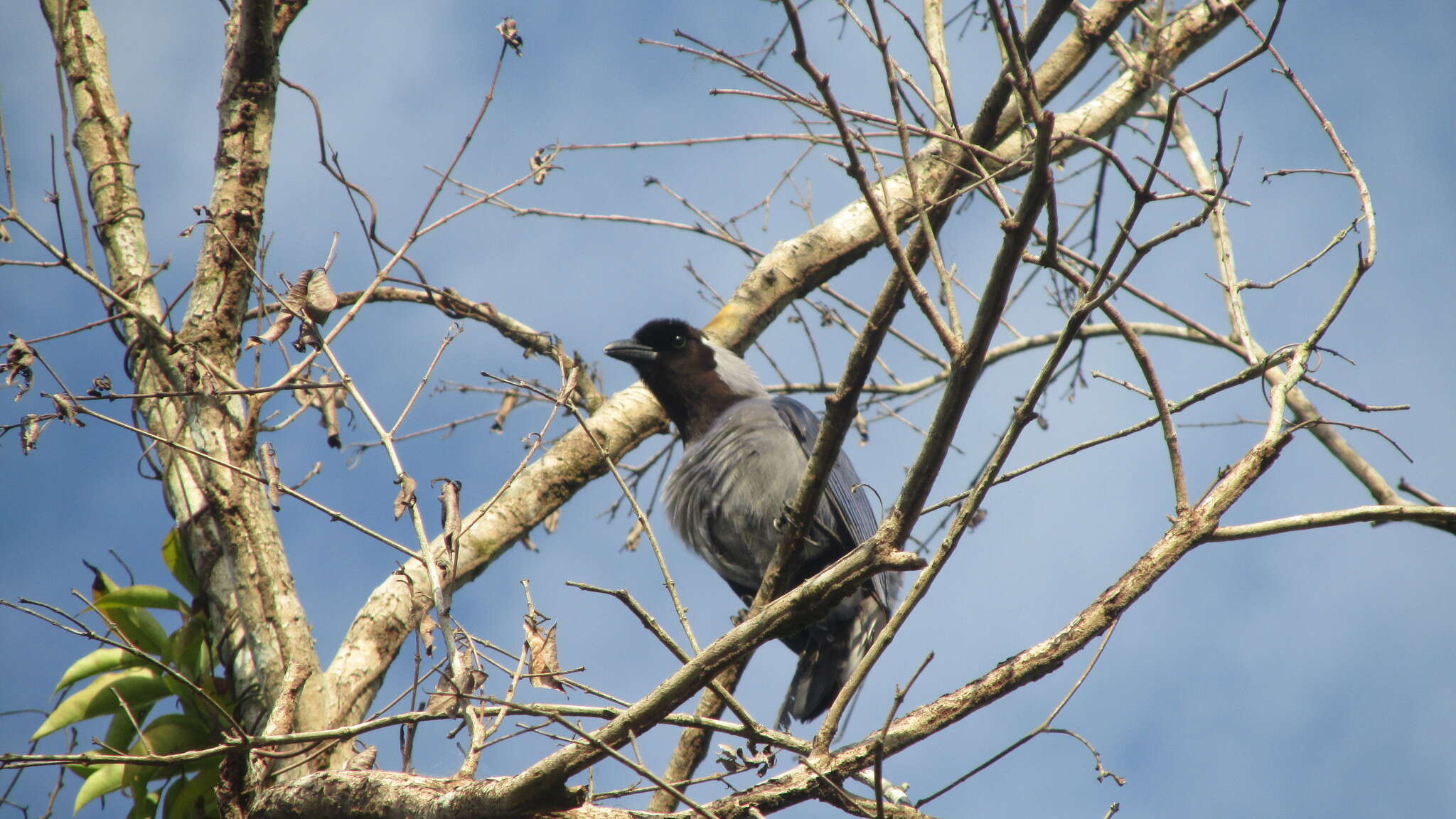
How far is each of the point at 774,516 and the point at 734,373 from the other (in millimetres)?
1303

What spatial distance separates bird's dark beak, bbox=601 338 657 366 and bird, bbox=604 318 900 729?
1.22ft

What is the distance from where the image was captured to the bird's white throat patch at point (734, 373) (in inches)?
228

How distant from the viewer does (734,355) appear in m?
5.95

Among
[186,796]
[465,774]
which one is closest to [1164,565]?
[465,774]

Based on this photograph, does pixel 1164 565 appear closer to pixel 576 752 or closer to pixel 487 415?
pixel 576 752

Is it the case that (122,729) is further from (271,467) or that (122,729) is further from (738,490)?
(738,490)

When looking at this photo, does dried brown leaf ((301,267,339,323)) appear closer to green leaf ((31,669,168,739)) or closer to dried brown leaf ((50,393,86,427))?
dried brown leaf ((50,393,86,427))

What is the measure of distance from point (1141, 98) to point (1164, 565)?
13.8 ft

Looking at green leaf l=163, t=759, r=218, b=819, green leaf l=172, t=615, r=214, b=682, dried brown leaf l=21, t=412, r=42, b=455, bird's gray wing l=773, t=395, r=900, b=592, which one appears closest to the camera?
dried brown leaf l=21, t=412, r=42, b=455

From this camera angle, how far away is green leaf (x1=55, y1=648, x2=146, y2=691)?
13.1ft

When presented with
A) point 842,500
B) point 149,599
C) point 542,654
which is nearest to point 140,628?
point 149,599

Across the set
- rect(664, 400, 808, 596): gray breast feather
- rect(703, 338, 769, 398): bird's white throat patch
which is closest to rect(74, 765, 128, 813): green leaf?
rect(664, 400, 808, 596): gray breast feather

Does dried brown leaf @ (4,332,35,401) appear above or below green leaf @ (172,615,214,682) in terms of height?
above

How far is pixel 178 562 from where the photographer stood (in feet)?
13.8
